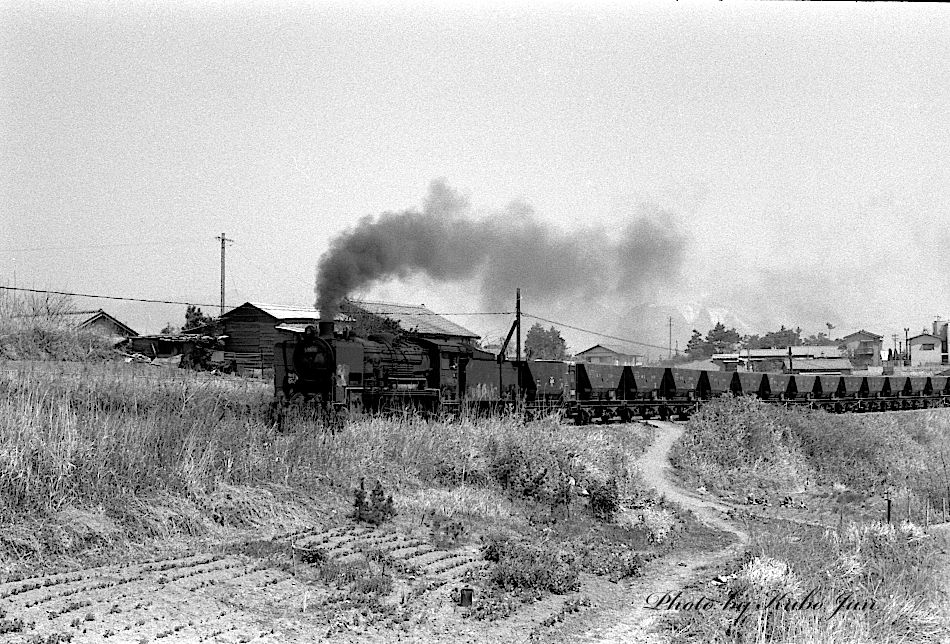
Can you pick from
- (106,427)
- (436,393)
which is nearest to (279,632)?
(106,427)

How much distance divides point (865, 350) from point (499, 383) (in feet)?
352

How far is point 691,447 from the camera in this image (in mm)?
28203

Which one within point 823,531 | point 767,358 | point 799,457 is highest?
point 767,358

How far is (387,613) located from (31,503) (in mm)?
4829

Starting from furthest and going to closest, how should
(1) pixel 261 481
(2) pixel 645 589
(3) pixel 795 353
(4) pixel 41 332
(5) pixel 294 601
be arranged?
(3) pixel 795 353, (4) pixel 41 332, (1) pixel 261 481, (2) pixel 645 589, (5) pixel 294 601

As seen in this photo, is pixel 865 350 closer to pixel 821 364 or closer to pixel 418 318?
pixel 821 364

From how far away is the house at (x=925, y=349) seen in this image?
111 m

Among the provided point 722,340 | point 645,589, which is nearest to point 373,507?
point 645,589

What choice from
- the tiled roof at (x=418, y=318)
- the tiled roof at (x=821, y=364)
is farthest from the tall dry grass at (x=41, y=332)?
the tiled roof at (x=821, y=364)

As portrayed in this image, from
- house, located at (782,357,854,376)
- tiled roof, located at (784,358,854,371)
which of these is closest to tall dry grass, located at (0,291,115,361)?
house, located at (782,357,854,376)

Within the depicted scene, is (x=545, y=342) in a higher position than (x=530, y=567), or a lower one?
higher

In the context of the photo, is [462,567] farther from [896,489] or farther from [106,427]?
[896,489]

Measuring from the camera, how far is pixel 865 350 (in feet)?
387

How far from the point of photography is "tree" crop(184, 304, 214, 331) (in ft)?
165
